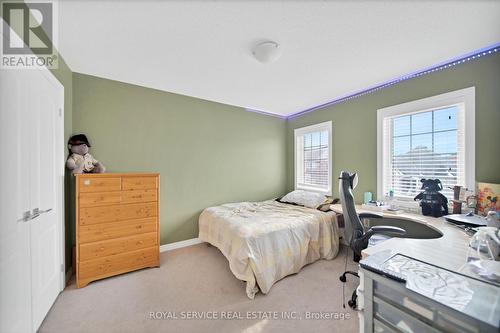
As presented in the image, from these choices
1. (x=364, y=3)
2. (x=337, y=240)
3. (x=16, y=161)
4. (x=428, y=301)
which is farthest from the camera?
(x=337, y=240)

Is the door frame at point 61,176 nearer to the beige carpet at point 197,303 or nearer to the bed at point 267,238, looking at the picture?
the beige carpet at point 197,303

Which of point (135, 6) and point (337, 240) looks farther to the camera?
point (337, 240)

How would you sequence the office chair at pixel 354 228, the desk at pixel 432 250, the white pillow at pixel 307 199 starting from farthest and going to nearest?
the white pillow at pixel 307 199 < the office chair at pixel 354 228 < the desk at pixel 432 250

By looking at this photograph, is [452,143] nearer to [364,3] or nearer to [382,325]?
[364,3]

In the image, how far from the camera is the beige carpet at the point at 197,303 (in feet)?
5.35

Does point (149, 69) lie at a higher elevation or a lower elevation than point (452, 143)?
higher

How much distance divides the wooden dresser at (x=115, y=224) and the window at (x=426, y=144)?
3.27 meters

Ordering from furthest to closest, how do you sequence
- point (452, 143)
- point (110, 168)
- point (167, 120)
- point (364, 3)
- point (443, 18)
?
1. point (167, 120)
2. point (110, 168)
3. point (452, 143)
4. point (443, 18)
5. point (364, 3)

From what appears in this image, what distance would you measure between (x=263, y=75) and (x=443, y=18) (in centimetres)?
171

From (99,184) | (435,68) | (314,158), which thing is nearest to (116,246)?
(99,184)

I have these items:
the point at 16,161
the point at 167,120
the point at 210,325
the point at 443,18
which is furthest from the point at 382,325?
the point at 167,120

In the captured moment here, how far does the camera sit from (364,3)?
1.43 metres

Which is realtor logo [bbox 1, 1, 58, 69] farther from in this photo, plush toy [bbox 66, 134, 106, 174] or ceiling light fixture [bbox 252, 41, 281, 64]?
ceiling light fixture [bbox 252, 41, 281, 64]

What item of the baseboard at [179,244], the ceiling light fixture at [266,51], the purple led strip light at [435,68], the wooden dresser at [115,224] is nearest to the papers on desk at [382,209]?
the purple led strip light at [435,68]
